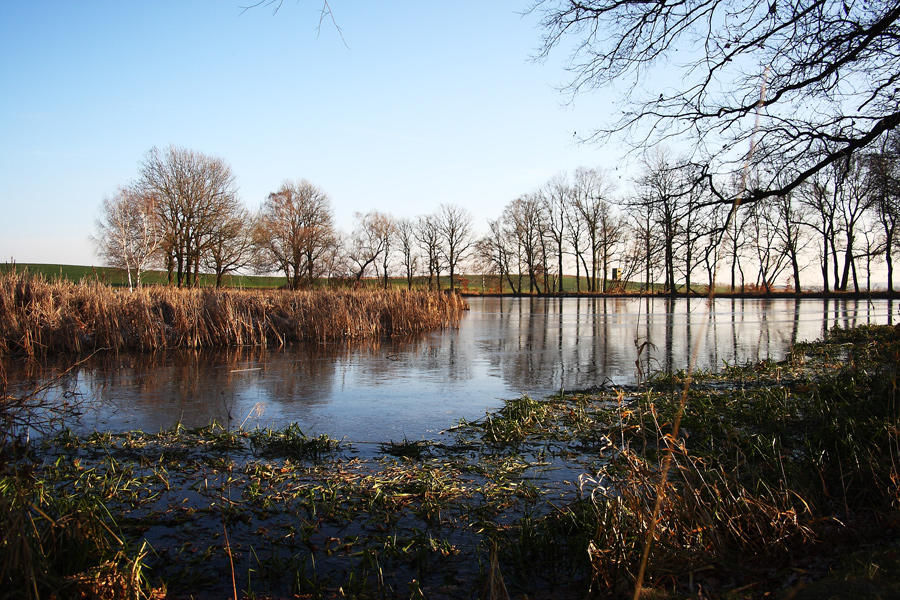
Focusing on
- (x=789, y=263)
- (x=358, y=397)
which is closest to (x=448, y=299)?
(x=358, y=397)

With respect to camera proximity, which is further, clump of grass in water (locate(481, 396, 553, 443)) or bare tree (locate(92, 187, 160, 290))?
bare tree (locate(92, 187, 160, 290))

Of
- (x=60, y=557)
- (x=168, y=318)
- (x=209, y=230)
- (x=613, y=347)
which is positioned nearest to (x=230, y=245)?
(x=209, y=230)

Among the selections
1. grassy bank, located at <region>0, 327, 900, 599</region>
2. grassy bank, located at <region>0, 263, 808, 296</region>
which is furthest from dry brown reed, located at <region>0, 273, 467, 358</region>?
grassy bank, located at <region>0, 327, 900, 599</region>

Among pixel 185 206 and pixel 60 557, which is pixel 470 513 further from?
pixel 185 206

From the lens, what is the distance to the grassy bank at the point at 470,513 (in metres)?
2.25

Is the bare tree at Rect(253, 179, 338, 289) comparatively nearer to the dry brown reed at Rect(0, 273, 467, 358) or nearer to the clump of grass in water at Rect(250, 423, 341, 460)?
the dry brown reed at Rect(0, 273, 467, 358)

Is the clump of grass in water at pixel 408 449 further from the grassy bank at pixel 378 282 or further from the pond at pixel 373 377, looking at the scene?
the grassy bank at pixel 378 282

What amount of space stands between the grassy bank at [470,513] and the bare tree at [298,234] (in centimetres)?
3803

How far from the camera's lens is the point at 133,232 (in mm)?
31562

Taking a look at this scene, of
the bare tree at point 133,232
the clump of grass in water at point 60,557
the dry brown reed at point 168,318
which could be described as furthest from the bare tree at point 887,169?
the bare tree at point 133,232

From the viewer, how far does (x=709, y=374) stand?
25.4 feet

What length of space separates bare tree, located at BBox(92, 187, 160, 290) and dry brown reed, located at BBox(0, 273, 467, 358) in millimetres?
19795

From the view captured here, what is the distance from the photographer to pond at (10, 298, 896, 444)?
18.9ft

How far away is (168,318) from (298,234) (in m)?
30.5
